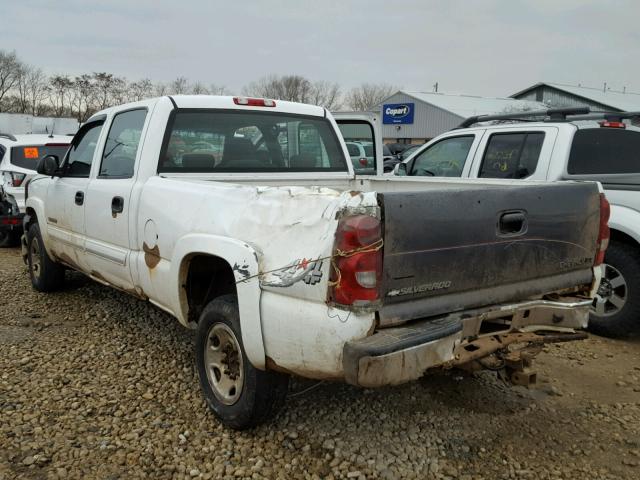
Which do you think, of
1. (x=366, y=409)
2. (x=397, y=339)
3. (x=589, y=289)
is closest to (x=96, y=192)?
(x=366, y=409)

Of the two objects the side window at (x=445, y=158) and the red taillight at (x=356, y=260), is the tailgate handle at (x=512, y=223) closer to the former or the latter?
the red taillight at (x=356, y=260)

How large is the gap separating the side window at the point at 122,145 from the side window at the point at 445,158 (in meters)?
3.51

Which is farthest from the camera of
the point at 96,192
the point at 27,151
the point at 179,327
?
the point at 27,151

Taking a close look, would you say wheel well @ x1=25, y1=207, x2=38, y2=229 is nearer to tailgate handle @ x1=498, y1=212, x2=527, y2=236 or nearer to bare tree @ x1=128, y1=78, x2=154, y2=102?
tailgate handle @ x1=498, y1=212, x2=527, y2=236

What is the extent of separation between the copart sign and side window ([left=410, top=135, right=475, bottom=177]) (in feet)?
152

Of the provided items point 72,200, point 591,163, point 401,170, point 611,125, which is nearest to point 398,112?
point 401,170

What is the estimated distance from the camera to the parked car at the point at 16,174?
27.4 ft

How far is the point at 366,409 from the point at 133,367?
5.69ft

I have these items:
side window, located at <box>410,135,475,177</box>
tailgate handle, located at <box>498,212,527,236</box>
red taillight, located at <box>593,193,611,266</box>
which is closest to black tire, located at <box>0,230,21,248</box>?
side window, located at <box>410,135,475,177</box>

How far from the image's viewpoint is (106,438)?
10.1ft

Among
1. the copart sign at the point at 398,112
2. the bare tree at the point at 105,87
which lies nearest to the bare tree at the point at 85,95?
the bare tree at the point at 105,87

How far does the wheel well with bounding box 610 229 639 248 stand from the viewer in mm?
4750

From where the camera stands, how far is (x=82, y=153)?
500cm

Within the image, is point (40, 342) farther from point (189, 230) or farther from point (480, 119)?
point (480, 119)
